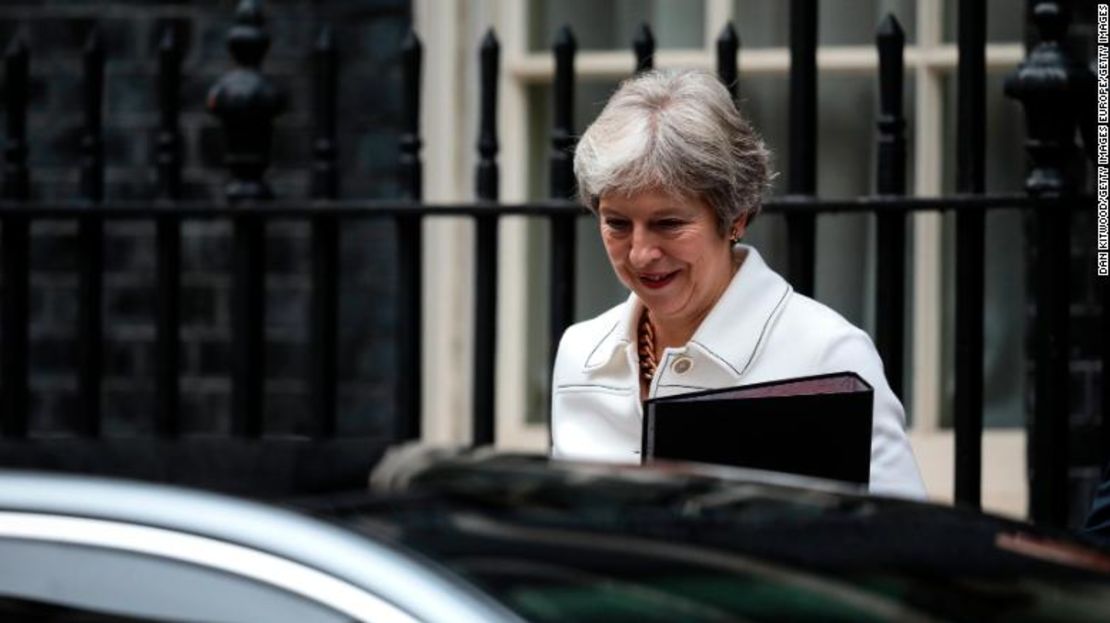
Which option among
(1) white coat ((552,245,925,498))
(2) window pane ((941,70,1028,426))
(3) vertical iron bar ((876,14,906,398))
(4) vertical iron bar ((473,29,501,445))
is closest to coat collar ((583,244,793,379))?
(1) white coat ((552,245,925,498))

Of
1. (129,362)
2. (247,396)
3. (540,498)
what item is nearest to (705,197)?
(540,498)

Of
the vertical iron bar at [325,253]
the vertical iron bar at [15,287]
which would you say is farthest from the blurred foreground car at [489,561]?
the vertical iron bar at [15,287]

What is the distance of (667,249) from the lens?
13.0 ft

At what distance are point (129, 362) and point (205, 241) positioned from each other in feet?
1.36

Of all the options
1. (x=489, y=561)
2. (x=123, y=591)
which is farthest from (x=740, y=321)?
(x=123, y=591)

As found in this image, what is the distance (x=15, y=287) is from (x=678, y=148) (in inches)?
118

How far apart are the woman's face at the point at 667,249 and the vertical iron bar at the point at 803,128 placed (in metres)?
1.68

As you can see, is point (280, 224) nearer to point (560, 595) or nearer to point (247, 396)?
point (247, 396)

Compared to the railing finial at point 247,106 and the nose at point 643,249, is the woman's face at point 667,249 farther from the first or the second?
the railing finial at point 247,106

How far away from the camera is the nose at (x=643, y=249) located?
3.95 m

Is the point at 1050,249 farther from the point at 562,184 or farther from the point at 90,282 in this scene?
the point at 90,282

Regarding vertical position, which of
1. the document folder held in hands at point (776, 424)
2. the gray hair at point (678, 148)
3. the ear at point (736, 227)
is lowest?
the document folder held in hands at point (776, 424)

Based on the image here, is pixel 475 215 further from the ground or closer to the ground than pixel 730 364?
further from the ground

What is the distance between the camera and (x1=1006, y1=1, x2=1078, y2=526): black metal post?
216 inches
